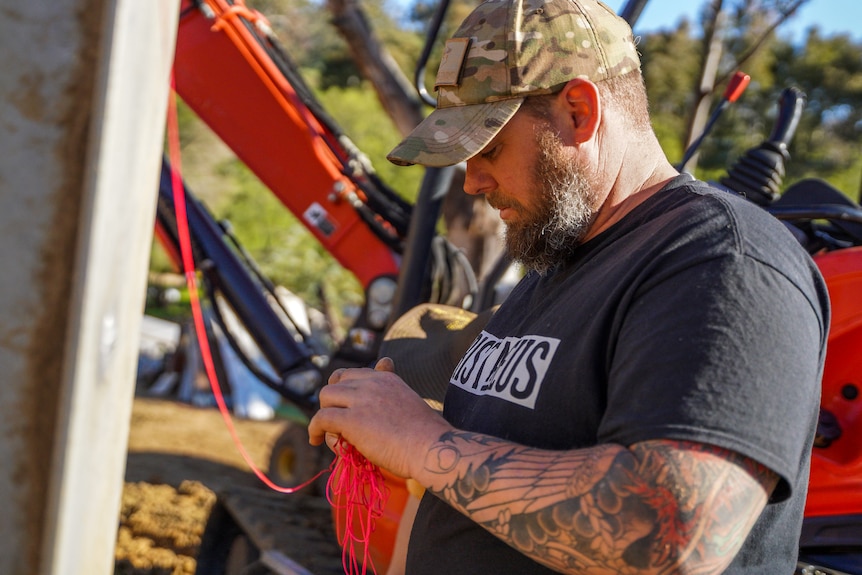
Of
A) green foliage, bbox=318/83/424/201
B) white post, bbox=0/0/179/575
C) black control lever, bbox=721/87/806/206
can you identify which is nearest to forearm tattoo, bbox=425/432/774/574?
white post, bbox=0/0/179/575

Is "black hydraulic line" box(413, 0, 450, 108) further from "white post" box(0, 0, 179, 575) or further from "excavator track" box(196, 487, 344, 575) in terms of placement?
"white post" box(0, 0, 179, 575)

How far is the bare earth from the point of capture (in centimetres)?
438

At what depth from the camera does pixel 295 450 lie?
5.42 m

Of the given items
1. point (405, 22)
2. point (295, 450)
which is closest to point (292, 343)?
point (295, 450)

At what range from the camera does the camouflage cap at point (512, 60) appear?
1515 mm

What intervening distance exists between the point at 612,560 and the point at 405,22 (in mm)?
44433

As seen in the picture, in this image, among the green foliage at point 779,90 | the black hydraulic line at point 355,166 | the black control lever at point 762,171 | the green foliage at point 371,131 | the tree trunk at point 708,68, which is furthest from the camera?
the green foliage at point 779,90

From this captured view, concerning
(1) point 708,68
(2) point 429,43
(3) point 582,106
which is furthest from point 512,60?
(1) point 708,68

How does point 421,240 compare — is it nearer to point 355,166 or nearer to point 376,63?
point 355,166

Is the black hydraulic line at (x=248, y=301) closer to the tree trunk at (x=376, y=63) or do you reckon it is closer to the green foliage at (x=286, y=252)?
the tree trunk at (x=376, y=63)

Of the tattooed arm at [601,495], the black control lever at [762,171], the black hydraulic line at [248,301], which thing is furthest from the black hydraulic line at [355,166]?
the tattooed arm at [601,495]

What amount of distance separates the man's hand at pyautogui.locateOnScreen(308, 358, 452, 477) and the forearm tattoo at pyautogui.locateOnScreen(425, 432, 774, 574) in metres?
0.14

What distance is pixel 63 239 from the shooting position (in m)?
0.86

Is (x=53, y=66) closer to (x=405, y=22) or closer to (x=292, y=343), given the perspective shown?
(x=292, y=343)
